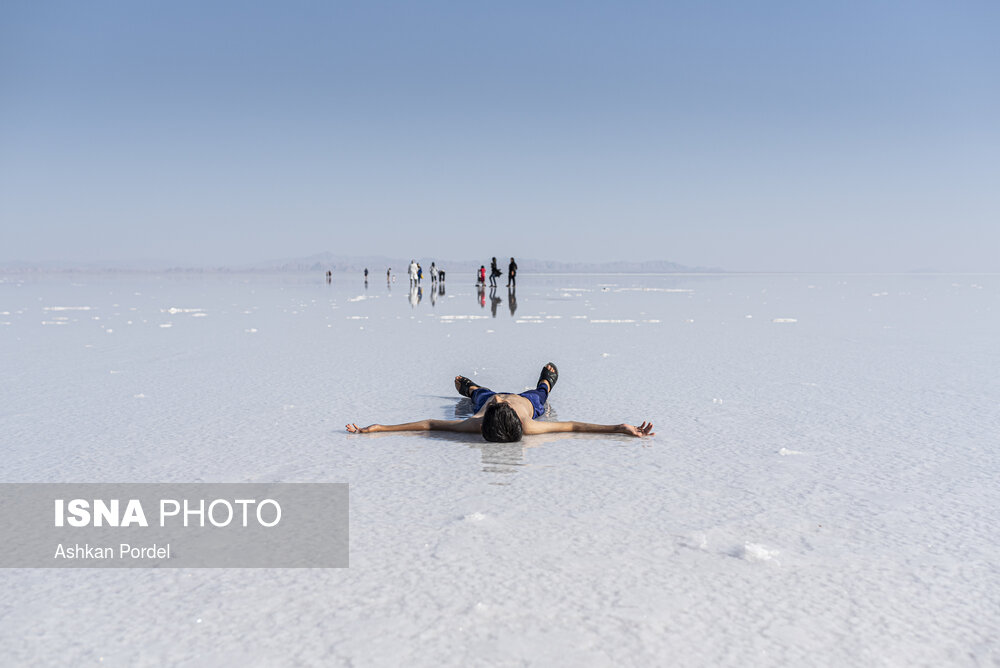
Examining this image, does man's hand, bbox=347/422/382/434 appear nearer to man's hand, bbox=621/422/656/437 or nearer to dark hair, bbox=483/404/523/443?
dark hair, bbox=483/404/523/443

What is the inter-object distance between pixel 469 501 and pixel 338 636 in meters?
1.54

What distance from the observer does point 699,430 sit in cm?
573

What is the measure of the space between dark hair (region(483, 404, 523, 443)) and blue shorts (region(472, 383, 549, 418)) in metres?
0.75

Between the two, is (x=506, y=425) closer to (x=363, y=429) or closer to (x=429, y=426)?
(x=429, y=426)

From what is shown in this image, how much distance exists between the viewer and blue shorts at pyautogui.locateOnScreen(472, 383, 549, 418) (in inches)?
246

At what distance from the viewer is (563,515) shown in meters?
3.77

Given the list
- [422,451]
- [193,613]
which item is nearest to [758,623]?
[193,613]

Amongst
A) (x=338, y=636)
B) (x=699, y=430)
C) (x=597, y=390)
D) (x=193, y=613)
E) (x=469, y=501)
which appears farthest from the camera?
(x=597, y=390)

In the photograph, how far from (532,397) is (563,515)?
2586 mm

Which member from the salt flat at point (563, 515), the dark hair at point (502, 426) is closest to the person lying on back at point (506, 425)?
the dark hair at point (502, 426)

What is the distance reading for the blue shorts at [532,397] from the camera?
6.24 m

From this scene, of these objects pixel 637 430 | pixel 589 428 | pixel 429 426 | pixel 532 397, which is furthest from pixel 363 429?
pixel 637 430

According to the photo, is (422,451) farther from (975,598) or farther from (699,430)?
(975,598)

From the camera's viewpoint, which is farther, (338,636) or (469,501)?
(469,501)
